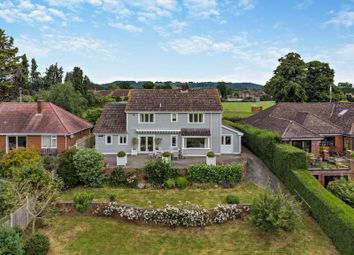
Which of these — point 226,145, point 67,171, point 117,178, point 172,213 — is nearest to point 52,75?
point 67,171

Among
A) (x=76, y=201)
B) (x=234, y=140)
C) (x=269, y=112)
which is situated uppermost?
(x=269, y=112)

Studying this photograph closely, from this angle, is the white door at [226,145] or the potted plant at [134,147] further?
the white door at [226,145]

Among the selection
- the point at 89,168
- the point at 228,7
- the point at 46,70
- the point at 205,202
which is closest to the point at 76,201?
the point at 89,168

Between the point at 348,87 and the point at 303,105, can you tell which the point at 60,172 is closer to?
the point at 303,105

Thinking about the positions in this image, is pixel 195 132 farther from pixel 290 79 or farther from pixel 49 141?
pixel 290 79

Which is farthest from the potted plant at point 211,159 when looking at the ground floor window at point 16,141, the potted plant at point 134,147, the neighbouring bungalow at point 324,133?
the ground floor window at point 16,141

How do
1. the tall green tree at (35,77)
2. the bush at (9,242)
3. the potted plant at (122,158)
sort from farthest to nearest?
the tall green tree at (35,77), the potted plant at (122,158), the bush at (9,242)

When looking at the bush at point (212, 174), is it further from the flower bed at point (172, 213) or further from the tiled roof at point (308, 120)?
the tiled roof at point (308, 120)
